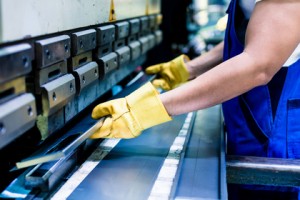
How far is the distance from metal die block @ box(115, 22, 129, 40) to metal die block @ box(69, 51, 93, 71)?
292 millimetres

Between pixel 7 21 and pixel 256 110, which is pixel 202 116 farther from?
pixel 7 21

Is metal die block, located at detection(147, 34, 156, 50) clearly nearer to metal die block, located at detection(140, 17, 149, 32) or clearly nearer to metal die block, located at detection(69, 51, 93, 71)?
metal die block, located at detection(140, 17, 149, 32)

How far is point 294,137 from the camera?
58.1 inches

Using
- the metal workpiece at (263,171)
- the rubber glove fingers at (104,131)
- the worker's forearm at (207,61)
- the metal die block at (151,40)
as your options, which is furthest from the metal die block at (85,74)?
the metal die block at (151,40)

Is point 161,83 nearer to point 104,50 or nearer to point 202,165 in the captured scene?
point 104,50

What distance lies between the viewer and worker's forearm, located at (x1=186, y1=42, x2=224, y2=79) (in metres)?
2.10

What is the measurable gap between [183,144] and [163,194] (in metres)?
0.39

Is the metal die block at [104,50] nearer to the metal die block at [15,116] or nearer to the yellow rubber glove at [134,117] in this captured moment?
the yellow rubber glove at [134,117]

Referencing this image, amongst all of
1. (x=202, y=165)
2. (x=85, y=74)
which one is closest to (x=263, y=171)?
(x=202, y=165)

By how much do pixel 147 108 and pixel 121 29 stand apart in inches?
22.6

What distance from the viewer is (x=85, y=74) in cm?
136

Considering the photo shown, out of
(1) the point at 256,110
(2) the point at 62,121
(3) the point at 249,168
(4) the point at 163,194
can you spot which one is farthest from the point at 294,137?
(2) the point at 62,121

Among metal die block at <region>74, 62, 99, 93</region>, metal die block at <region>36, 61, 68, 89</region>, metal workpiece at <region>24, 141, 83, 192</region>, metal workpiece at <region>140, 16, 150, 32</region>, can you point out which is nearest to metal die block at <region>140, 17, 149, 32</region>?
metal workpiece at <region>140, 16, 150, 32</region>

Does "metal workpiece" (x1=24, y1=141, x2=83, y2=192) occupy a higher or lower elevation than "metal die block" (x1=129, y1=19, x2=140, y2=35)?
lower
